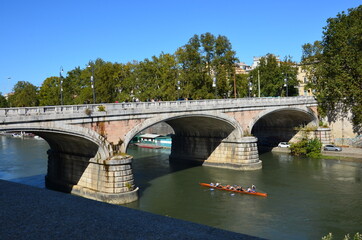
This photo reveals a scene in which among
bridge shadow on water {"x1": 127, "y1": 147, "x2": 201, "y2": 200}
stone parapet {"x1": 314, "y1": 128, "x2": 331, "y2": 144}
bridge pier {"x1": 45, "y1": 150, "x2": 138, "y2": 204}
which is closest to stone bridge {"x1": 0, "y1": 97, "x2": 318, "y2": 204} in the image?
bridge pier {"x1": 45, "y1": 150, "x2": 138, "y2": 204}

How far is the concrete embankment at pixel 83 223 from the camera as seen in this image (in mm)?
10719

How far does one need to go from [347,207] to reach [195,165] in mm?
19944

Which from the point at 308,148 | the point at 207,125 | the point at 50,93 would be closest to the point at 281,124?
the point at 308,148

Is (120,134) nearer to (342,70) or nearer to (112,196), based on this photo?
(112,196)

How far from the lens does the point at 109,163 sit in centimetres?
2722

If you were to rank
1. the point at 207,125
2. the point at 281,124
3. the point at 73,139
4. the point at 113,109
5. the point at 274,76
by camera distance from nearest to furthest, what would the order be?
the point at 73,139 → the point at 113,109 → the point at 207,125 → the point at 281,124 → the point at 274,76

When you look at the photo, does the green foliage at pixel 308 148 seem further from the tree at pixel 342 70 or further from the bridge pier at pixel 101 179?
the bridge pier at pixel 101 179

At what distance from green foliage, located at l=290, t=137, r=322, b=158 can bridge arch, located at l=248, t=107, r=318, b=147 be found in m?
4.30

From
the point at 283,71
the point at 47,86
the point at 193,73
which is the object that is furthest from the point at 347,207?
the point at 47,86

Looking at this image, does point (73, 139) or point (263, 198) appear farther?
point (263, 198)

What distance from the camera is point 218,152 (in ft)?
137

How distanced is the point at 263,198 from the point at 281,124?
92.9 ft

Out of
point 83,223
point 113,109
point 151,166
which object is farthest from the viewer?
point 151,166

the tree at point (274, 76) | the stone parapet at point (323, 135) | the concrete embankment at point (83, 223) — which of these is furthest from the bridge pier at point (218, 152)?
the concrete embankment at point (83, 223)
